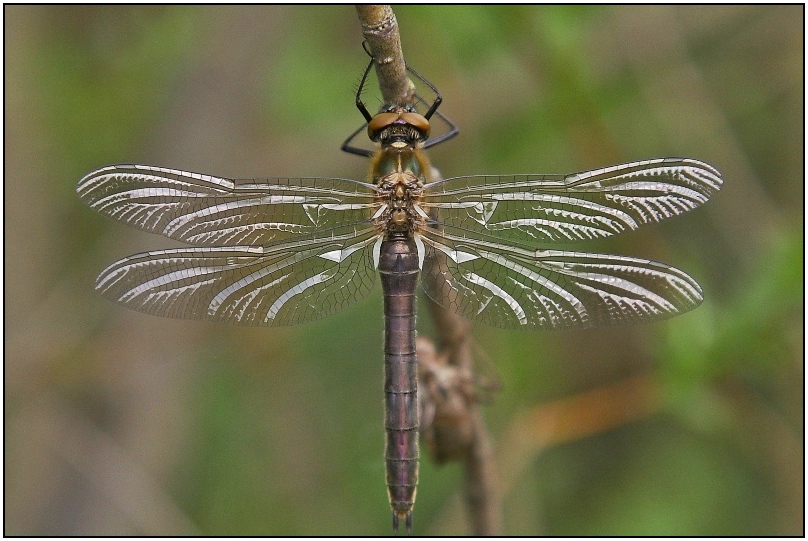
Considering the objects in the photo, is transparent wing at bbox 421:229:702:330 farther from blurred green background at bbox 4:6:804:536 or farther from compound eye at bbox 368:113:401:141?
blurred green background at bbox 4:6:804:536

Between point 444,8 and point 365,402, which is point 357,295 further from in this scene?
point 365,402

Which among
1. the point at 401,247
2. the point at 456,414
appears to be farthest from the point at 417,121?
the point at 456,414

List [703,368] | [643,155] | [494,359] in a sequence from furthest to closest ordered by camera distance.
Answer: [494,359], [643,155], [703,368]

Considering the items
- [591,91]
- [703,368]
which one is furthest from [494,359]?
[591,91]

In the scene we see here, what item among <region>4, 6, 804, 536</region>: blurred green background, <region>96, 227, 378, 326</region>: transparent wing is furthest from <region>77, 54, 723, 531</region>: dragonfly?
<region>4, 6, 804, 536</region>: blurred green background

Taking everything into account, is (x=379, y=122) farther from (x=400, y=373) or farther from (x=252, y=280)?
(x=400, y=373)
